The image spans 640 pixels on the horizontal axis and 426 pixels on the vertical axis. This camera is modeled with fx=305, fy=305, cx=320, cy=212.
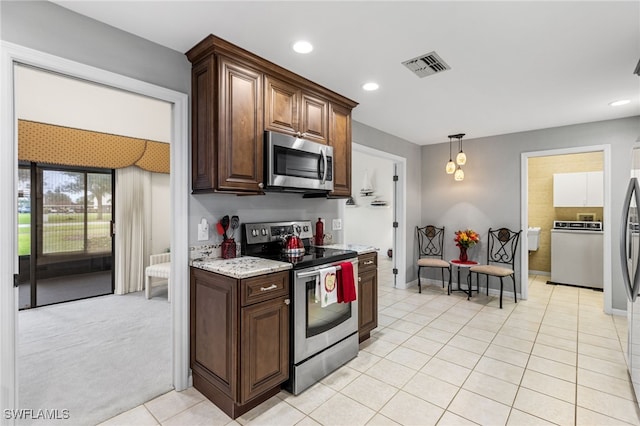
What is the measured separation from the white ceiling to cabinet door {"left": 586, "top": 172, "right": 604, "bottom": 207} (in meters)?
2.33

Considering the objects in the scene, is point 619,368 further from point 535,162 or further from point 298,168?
point 535,162

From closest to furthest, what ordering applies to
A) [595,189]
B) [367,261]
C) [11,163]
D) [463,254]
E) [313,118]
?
[11,163] → [313,118] → [367,261] → [463,254] → [595,189]

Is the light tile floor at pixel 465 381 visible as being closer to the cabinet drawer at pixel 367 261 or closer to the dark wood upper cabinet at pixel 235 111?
the cabinet drawer at pixel 367 261

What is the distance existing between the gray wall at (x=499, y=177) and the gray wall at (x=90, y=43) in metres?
4.40

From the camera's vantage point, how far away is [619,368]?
2.58 m

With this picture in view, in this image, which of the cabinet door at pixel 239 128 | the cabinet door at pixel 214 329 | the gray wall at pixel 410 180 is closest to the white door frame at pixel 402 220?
the gray wall at pixel 410 180

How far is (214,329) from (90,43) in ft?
6.46

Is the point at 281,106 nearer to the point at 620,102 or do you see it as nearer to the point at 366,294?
the point at 366,294

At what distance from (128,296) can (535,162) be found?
760cm

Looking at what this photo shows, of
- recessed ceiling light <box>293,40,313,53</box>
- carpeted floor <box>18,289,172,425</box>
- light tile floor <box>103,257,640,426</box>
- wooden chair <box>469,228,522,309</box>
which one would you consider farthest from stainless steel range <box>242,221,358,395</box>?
wooden chair <box>469,228,522,309</box>

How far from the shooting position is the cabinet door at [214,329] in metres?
1.93

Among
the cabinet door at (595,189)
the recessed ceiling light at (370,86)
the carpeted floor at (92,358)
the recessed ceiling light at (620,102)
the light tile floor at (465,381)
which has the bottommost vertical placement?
the light tile floor at (465,381)

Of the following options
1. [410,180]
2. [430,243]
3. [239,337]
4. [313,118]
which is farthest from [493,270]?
[239,337]

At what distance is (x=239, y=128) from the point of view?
223cm
